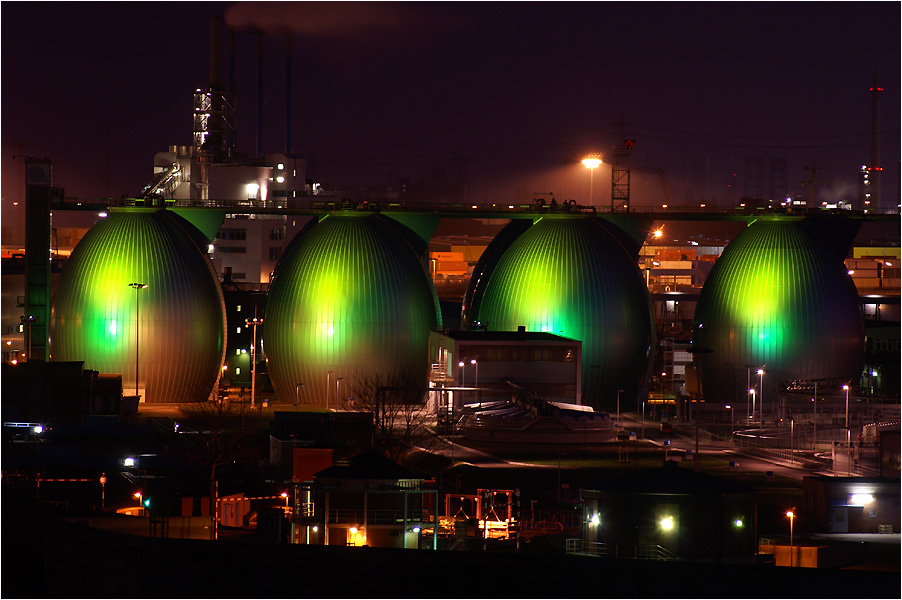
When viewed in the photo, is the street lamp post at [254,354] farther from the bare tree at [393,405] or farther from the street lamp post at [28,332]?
the street lamp post at [28,332]

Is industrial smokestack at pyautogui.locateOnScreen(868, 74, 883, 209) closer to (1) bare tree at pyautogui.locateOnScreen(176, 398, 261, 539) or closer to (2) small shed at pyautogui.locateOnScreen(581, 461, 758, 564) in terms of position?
(1) bare tree at pyautogui.locateOnScreen(176, 398, 261, 539)

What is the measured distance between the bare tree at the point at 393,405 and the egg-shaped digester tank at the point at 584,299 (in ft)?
18.3

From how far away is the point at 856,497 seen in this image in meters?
40.7

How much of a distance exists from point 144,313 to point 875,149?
85176mm

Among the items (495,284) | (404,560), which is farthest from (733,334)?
(404,560)

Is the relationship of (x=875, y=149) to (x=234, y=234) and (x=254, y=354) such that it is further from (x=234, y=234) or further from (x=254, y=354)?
(x=254, y=354)

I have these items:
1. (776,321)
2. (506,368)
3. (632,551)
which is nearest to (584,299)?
(506,368)

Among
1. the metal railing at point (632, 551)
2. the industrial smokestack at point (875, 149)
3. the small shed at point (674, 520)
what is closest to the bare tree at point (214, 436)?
the metal railing at point (632, 551)

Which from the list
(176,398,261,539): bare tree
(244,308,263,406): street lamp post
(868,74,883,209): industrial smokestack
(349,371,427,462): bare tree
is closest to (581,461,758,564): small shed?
(176,398,261,539): bare tree

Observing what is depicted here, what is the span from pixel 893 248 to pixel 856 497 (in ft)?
299

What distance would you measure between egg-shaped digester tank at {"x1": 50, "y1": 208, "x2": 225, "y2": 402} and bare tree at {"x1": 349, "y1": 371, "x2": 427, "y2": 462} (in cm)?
703

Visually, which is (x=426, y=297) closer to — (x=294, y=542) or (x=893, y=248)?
(x=294, y=542)

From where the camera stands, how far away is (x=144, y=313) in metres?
67.6

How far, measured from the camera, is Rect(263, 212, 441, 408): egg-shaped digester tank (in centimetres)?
6812
